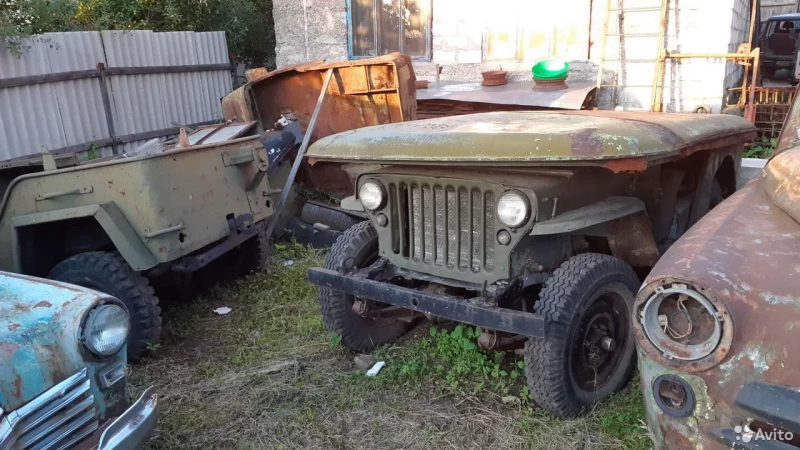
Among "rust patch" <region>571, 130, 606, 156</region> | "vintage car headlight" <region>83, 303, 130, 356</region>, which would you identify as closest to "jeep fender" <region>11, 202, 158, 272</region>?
"vintage car headlight" <region>83, 303, 130, 356</region>

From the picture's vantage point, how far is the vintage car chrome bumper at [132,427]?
7.52 feet

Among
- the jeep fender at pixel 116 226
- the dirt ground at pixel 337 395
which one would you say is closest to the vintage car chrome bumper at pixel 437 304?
the dirt ground at pixel 337 395

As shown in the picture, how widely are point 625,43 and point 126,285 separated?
241 inches

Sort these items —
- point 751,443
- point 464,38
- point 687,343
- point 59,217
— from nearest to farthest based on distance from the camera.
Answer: point 751,443 → point 687,343 → point 59,217 → point 464,38

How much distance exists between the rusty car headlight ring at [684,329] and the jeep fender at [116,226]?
2.95 m

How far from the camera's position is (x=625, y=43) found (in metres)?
7.24

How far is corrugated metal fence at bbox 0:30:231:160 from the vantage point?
7.04 m

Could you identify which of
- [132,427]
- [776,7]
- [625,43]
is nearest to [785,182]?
[132,427]

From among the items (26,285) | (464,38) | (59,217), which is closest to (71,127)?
(59,217)

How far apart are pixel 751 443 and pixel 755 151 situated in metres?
6.47

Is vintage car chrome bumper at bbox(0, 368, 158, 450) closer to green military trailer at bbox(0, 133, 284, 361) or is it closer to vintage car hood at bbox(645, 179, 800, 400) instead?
green military trailer at bbox(0, 133, 284, 361)

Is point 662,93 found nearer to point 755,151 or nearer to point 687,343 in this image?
point 755,151

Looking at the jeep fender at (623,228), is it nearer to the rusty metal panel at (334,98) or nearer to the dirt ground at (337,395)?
the dirt ground at (337,395)

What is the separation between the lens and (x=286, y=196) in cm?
580
